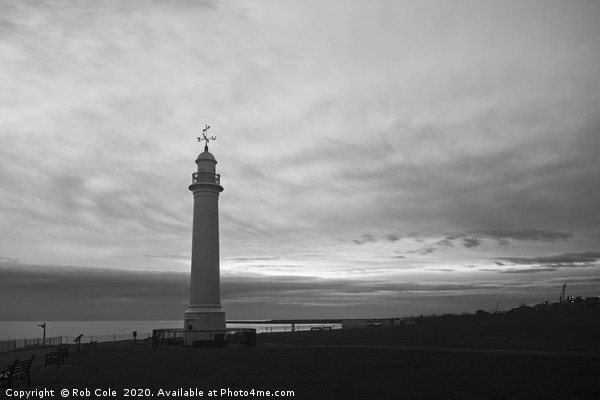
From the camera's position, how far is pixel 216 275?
36.0 m

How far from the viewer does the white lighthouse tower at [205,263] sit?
116 ft

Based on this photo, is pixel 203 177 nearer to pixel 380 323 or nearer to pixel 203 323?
pixel 203 323

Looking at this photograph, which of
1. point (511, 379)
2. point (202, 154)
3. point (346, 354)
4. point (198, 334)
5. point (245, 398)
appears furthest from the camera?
point (202, 154)

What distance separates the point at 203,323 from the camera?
1385 inches

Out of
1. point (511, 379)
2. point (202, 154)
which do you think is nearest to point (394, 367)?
point (511, 379)

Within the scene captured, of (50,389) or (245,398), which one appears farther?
(50,389)

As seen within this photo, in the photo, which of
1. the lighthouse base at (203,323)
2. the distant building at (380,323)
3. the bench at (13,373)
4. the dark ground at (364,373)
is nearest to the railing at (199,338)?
the lighthouse base at (203,323)

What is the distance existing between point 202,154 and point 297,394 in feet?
86.2

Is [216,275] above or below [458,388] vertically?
above

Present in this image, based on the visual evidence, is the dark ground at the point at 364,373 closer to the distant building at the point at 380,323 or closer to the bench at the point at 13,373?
the bench at the point at 13,373

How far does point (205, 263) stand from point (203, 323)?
13.7 ft

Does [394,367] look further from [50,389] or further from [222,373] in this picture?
[50,389]

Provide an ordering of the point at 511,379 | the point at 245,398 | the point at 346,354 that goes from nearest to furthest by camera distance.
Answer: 1. the point at 245,398
2. the point at 511,379
3. the point at 346,354

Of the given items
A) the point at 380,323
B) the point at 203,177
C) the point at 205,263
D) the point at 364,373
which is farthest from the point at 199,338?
the point at 380,323
